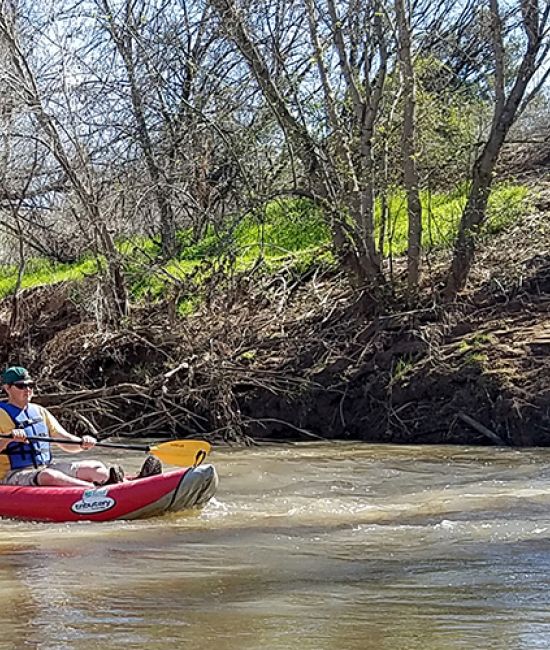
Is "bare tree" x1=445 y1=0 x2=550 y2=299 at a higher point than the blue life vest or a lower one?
higher

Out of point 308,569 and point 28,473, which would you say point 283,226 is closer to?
point 28,473

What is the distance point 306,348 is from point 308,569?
24.8 ft

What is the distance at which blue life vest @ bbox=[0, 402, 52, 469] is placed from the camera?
8609 mm

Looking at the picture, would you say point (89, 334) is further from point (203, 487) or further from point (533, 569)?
point (533, 569)

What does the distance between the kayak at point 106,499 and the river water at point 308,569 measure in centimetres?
13

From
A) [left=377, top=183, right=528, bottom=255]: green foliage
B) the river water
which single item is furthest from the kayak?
[left=377, top=183, right=528, bottom=255]: green foliage

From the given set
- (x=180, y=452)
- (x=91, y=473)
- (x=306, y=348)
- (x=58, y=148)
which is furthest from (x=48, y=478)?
(x=58, y=148)

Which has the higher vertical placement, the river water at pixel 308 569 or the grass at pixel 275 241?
the grass at pixel 275 241

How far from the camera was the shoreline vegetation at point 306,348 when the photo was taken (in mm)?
12273

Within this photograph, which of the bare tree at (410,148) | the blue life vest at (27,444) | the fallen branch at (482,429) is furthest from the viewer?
the bare tree at (410,148)

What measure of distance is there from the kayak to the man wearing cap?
0.87 ft

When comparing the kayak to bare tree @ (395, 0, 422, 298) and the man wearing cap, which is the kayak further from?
bare tree @ (395, 0, 422, 298)

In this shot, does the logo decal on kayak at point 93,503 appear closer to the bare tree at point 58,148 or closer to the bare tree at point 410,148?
the bare tree at point 58,148

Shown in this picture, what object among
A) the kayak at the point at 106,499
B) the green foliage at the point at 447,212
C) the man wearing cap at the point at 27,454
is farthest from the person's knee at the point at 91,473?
the green foliage at the point at 447,212
